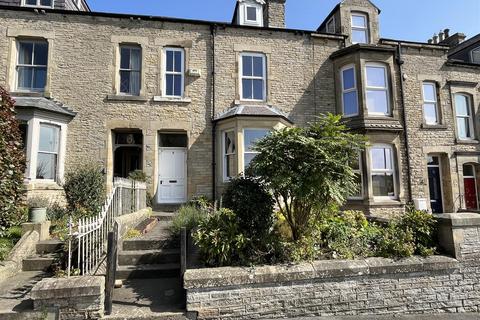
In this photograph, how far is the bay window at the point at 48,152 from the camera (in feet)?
33.8

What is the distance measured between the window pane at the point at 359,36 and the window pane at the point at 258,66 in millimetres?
4828

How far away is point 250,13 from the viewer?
14000mm

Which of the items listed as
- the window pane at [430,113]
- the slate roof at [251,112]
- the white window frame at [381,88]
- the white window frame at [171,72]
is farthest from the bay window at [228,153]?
the window pane at [430,113]

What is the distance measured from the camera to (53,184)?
10.4 meters

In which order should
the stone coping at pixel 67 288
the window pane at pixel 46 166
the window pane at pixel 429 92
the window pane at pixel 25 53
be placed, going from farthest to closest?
the window pane at pixel 429 92
the window pane at pixel 25 53
the window pane at pixel 46 166
the stone coping at pixel 67 288

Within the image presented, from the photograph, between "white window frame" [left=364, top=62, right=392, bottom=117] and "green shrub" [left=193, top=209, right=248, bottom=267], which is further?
"white window frame" [left=364, top=62, right=392, bottom=117]

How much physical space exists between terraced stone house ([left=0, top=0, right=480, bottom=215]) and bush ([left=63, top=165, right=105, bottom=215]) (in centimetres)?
106

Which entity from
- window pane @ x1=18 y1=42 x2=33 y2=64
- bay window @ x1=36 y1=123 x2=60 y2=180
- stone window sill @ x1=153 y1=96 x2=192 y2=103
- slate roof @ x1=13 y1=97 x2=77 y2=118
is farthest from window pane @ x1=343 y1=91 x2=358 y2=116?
window pane @ x1=18 y1=42 x2=33 y2=64

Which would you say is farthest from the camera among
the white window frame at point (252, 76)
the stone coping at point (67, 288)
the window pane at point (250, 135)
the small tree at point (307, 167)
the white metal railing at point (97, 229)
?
the white window frame at point (252, 76)

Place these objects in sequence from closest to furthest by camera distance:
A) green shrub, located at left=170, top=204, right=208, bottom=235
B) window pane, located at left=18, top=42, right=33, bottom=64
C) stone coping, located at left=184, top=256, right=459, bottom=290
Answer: stone coping, located at left=184, top=256, right=459, bottom=290, green shrub, located at left=170, top=204, right=208, bottom=235, window pane, located at left=18, top=42, right=33, bottom=64

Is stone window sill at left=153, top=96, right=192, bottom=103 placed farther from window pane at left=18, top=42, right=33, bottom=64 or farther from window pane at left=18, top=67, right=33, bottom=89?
window pane at left=18, top=42, right=33, bottom=64

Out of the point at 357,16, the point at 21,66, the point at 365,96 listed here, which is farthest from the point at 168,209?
the point at 357,16

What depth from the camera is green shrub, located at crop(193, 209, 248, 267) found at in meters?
5.00

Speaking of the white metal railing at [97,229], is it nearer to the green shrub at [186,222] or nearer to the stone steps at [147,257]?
the stone steps at [147,257]
